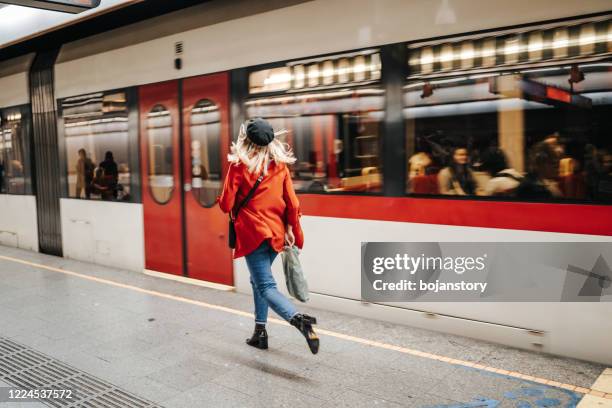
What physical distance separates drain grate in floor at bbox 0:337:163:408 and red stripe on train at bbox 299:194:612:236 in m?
2.45

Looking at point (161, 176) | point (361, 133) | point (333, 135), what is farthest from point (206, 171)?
point (361, 133)

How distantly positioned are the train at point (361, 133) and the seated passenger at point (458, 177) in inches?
0.7

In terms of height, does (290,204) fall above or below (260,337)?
above

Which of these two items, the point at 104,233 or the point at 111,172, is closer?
the point at 111,172

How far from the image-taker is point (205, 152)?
21.4 ft

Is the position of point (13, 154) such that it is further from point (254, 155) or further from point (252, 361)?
point (252, 361)

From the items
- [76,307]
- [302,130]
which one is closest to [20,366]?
[76,307]

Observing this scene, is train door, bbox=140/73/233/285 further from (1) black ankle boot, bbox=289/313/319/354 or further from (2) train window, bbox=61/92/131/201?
(1) black ankle boot, bbox=289/313/319/354

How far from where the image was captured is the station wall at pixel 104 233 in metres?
7.49

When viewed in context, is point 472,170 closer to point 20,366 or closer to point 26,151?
point 20,366

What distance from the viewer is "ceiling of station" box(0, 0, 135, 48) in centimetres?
721

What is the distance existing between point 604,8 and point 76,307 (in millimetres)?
5378

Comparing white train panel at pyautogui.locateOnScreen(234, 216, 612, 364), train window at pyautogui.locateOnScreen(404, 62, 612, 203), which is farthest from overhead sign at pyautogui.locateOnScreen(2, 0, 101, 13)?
train window at pyautogui.locateOnScreen(404, 62, 612, 203)

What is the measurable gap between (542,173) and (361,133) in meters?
1.62
